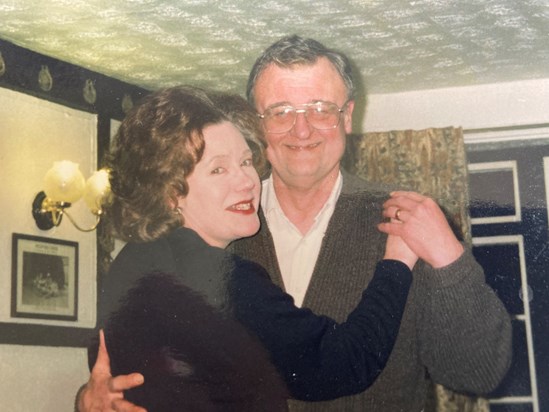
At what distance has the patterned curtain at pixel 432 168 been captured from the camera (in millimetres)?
1227

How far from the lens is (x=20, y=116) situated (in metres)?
1.60

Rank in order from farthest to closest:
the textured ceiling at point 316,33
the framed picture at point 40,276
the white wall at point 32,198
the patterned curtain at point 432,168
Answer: the textured ceiling at point 316,33 → the framed picture at point 40,276 → the white wall at point 32,198 → the patterned curtain at point 432,168

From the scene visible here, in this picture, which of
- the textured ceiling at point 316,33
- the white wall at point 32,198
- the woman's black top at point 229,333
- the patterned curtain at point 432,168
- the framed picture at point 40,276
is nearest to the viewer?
the woman's black top at point 229,333

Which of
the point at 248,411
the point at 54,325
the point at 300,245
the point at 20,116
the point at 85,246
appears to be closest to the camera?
the point at 248,411

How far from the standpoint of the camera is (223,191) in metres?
1.14

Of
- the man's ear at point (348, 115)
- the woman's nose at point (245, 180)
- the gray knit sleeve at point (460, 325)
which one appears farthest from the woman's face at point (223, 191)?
the gray knit sleeve at point (460, 325)

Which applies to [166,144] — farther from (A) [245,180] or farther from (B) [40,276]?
(B) [40,276]

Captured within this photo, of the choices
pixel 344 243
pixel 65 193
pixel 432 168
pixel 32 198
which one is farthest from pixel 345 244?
pixel 432 168

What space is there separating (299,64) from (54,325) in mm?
582

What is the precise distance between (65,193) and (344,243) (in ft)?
1.78

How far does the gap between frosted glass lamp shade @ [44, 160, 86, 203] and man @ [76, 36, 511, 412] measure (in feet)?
1.23

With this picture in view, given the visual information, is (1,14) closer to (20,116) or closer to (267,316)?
(20,116)

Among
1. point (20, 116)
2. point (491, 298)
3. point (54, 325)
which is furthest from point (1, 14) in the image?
point (491, 298)

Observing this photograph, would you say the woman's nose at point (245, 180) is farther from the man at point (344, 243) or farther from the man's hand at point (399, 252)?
the man's hand at point (399, 252)
